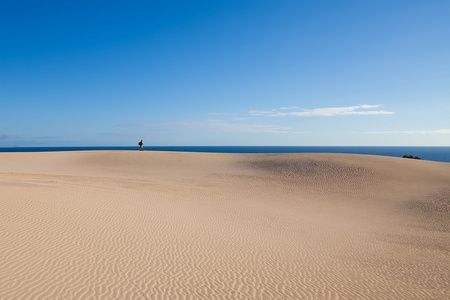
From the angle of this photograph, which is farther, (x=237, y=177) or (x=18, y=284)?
(x=237, y=177)

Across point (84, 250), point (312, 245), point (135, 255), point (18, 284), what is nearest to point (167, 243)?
point (135, 255)

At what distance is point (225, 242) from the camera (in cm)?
986

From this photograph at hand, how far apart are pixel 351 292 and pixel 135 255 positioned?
5.67 meters

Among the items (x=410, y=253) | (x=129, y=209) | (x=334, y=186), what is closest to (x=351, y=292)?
(x=410, y=253)

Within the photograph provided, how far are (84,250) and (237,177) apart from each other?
65.1ft

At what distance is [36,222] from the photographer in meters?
9.26

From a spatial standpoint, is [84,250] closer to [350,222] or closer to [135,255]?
[135,255]

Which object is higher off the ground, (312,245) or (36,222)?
(36,222)

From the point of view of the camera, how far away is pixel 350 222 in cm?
1477

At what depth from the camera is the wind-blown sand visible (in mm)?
6277

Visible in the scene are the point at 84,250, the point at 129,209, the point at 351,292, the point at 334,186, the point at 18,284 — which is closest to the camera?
the point at 18,284

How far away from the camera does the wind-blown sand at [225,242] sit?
6.28 meters

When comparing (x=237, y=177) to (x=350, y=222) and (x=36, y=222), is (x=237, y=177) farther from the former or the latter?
(x=36, y=222)

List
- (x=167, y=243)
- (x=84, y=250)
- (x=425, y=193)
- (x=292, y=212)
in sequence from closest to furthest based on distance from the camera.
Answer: (x=84, y=250) → (x=167, y=243) → (x=292, y=212) → (x=425, y=193)
